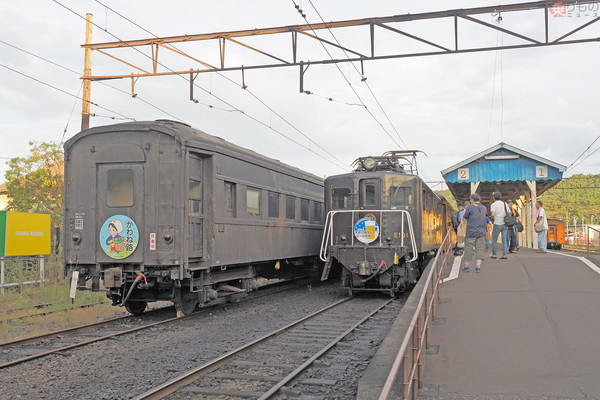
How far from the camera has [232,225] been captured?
11273 millimetres

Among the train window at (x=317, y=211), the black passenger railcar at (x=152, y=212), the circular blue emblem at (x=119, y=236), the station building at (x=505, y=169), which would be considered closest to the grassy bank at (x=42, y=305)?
the black passenger railcar at (x=152, y=212)

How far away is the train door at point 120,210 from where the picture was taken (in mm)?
10094

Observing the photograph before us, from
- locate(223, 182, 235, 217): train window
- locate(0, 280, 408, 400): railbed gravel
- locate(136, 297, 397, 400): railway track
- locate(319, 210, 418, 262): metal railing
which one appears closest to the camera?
locate(136, 297, 397, 400): railway track

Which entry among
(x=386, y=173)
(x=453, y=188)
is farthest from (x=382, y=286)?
(x=453, y=188)

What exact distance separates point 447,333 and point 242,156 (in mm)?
6191

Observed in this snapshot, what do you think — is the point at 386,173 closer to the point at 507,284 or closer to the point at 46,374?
the point at 507,284

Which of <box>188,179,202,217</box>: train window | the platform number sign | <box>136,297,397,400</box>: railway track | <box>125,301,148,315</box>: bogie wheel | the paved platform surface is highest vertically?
the platform number sign

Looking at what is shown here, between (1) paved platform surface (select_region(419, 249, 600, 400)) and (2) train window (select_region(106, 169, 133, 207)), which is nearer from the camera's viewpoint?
(1) paved platform surface (select_region(419, 249, 600, 400))

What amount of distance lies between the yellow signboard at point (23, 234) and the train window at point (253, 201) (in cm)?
697

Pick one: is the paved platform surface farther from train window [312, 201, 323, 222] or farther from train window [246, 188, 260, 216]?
train window [312, 201, 323, 222]

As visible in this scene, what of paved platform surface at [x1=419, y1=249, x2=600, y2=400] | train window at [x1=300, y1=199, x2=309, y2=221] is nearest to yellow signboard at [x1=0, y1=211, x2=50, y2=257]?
train window at [x1=300, y1=199, x2=309, y2=221]

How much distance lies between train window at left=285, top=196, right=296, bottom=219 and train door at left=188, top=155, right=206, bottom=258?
438cm

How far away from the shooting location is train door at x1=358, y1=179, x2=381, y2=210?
47.4ft

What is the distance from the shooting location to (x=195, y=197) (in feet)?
33.9
